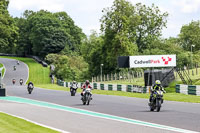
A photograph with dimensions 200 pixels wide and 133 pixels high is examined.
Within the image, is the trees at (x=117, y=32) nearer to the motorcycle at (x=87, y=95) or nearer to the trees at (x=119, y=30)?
the trees at (x=119, y=30)

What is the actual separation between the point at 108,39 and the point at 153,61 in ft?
103

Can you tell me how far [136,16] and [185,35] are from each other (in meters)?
43.2

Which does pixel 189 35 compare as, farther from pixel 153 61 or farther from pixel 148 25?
pixel 153 61

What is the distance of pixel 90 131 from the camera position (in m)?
11.9

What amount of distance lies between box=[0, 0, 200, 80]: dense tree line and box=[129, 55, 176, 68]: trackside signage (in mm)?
26506

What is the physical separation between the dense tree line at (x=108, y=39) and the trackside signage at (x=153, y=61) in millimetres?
26506

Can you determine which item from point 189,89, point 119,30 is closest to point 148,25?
point 119,30

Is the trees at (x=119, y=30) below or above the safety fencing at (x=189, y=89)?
above

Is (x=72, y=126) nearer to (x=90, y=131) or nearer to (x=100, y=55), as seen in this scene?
(x=90, y=131)

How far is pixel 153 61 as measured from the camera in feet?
154

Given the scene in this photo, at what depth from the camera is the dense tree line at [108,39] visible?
75062 millimetres

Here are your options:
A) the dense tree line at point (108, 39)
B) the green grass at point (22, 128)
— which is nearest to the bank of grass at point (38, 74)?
the dense tree line at point (108, 39)

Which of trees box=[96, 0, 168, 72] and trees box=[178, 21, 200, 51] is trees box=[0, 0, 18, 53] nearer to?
trees box=[96, 0, 168, 72]

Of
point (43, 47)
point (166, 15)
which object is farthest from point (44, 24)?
point (166, 15)
